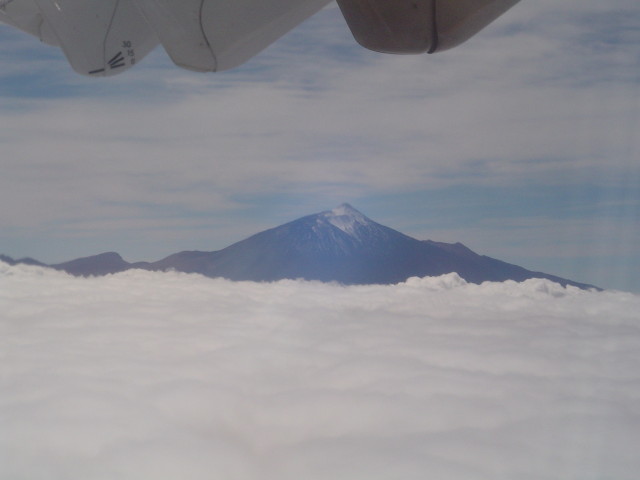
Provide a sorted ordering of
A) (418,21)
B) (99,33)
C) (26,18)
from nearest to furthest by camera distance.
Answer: (418,21)
(99,33)
(26,18)

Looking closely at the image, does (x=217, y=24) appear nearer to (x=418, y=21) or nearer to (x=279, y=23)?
(x=279, y=23)

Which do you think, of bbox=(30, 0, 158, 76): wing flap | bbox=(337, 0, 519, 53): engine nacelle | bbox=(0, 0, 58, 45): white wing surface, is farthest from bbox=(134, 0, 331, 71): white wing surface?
bbox=(0, 0, 58, 45): white wing surface

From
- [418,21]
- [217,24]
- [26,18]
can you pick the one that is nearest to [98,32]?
[26,18]

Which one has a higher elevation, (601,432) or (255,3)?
(255,3)

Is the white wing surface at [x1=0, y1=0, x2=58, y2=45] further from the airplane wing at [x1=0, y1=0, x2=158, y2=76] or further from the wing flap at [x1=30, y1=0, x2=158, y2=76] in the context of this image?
the wing flap at [x1=30, y1=0, x2=158, y2=76]

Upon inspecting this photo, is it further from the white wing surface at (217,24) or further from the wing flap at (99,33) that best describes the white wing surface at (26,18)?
the white wing surface at (217,24)

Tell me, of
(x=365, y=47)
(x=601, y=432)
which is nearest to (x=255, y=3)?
(x=365, y=47)

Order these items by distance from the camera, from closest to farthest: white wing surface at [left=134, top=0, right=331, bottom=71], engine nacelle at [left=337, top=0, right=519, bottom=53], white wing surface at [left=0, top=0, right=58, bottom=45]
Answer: engine nacelle at [left=337, top=0, right=519, bottom=53]
white wing surface at [left=134, top=0, right=331, bottom=71]
white wing surface at [left=0, top=0, right=58, bottom=45]

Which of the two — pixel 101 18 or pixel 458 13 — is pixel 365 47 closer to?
pixel 458 13

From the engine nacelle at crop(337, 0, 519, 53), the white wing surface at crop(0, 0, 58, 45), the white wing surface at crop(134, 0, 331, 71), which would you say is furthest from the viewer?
the white wing surface at crop(0, 0, 58, 45)

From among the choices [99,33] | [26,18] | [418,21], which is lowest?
[418,21]

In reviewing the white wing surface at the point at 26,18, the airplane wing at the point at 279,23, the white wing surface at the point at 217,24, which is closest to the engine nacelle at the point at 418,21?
the airplane wing at the point at 279,23
